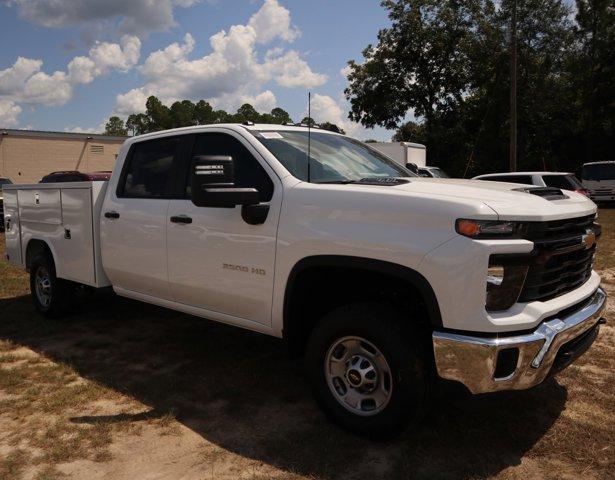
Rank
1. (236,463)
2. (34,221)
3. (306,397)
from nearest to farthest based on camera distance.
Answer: (236,463) < (306,397) < (34,221)

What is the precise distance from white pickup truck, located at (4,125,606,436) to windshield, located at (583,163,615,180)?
2171 centimetres

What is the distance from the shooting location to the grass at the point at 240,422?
10.0 ft

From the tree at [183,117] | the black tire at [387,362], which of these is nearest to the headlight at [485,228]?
the black tire at [387,362]

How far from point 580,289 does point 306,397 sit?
197 cm

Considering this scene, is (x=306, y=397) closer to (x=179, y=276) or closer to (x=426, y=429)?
(x=426, y=429)

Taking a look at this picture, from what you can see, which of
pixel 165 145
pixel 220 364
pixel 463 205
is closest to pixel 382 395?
pixel 463 205

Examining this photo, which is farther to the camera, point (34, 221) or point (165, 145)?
point (34, 221)

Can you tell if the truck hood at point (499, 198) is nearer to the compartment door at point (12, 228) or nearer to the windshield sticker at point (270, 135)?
the windshield sticker at point (270, 135)

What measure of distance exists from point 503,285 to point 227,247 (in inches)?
74.2

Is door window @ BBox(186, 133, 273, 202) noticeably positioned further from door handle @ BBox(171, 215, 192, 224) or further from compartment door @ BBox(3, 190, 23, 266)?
compartment door @ BBox(3, 190, 23, 266)

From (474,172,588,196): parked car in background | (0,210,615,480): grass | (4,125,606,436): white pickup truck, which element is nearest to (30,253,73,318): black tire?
(0,210,615,480): grass

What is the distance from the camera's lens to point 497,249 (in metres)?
2.73

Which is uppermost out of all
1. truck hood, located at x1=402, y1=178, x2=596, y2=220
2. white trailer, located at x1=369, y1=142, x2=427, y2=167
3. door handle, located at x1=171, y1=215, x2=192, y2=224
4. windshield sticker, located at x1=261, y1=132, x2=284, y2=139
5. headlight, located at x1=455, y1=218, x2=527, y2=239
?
white trailer, located at x1=369, y1=142, x2=427, y2=167

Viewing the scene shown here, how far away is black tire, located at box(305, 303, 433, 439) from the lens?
3023mm
